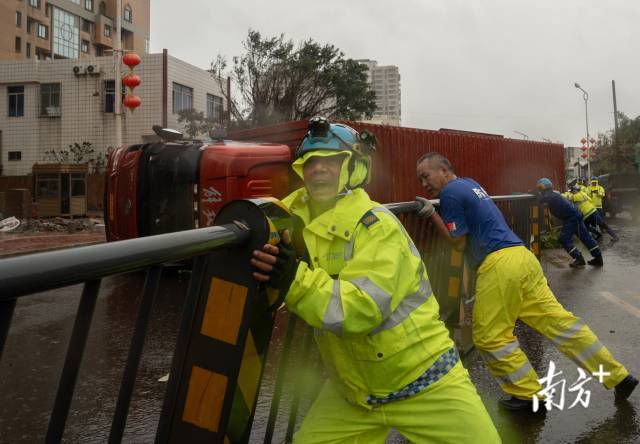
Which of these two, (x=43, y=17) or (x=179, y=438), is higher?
(x=43, y=17)

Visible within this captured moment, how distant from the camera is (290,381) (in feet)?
15.6

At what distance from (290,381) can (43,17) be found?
6709 centimetres

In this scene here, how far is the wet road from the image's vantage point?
3.63 meters

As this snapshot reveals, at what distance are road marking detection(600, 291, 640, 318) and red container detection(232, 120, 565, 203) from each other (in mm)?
3921

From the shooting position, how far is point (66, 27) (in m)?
63.2

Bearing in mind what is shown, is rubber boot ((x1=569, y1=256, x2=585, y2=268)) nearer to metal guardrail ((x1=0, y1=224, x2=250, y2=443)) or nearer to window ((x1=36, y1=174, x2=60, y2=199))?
metal guardrail ((x1=0, y1=224, x2=250, y2=443))

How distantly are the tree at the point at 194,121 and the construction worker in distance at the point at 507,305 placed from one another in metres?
26.8

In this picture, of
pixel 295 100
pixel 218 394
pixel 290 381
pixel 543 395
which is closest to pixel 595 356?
pixel 543 395

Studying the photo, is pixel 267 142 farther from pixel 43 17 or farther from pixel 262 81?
pixel 43 17

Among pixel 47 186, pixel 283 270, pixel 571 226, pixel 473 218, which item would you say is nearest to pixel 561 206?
pixel 571 226

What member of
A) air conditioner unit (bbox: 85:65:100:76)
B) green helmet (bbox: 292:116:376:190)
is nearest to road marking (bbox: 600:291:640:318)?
green helmet (bbox: 292:116:376:190)

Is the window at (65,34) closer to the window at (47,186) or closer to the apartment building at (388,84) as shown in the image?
the window at (47,186)

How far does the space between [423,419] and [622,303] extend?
6.12 meters

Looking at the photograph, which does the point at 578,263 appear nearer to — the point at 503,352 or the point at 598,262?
the point at 598,262
